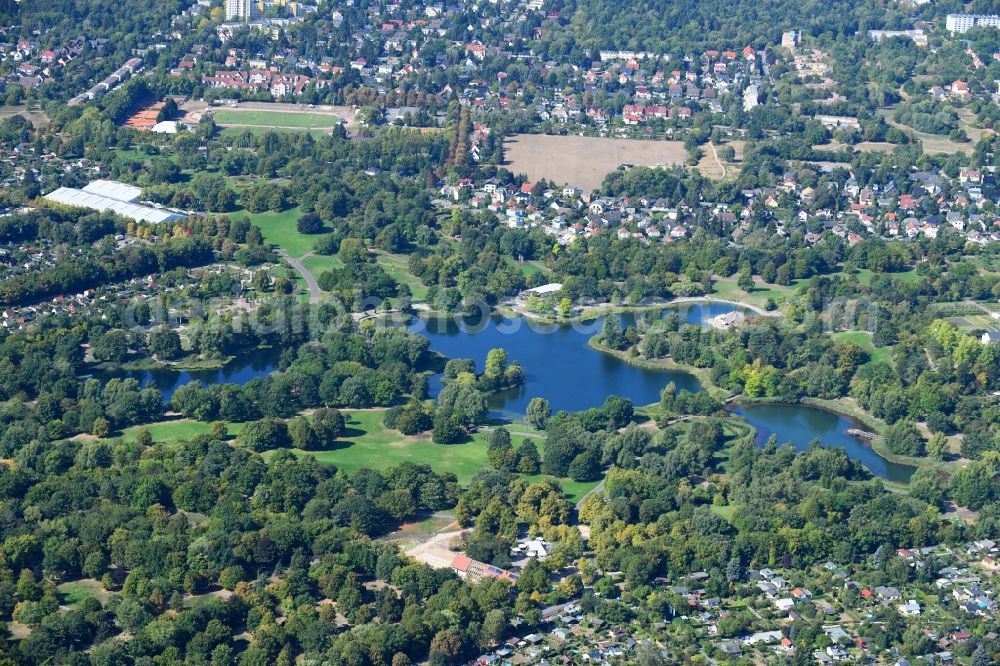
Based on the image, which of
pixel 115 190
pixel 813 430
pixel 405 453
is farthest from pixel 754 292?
pixel 115 190

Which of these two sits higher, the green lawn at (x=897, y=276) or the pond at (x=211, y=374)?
the green lawn at (x=897, y=276)

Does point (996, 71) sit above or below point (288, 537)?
above

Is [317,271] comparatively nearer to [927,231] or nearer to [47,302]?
[47,302]

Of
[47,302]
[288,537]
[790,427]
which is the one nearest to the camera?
[288,537]

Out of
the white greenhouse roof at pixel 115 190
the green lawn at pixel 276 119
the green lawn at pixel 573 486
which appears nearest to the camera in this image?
the green lawn at pixel 573 486

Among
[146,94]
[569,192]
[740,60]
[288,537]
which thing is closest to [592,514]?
[288,537]

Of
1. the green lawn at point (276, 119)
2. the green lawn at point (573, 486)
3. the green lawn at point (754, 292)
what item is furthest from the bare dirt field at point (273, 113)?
the green lawn at point (573, 486)

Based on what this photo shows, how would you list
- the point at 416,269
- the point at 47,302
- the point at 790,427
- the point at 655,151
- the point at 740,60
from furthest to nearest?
the point at 740,60 < the point at 655,151 < the point at 416,269 < the point at 47,302 < the point at 790,427

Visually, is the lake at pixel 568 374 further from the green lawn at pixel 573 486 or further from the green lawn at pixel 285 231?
the green lawn at pixel 285 231
